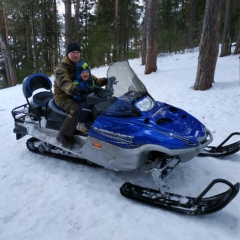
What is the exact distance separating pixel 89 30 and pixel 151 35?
14389 mm

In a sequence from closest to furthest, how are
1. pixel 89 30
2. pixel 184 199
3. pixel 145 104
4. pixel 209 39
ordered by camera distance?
pixel 184 199
pixel 145 104
pixel 209 39
pixel 89 30

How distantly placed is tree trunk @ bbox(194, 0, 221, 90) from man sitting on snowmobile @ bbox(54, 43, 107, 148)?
4.26 m

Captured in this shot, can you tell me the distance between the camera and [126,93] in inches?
131

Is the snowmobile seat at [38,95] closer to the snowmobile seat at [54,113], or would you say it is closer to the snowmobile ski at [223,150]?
the snowmobile seat at [54,113]

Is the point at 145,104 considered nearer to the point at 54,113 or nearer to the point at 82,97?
the point at 82,97

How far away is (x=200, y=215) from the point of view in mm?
2684

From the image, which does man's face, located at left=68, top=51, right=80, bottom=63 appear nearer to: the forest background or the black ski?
the black ski

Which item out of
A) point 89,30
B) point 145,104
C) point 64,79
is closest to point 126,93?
point 145,104

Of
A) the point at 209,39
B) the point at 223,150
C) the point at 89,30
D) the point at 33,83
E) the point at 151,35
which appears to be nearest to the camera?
the point at 223,150

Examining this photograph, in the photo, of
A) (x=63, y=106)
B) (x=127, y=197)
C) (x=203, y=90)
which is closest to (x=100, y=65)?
(x=203, y=90)

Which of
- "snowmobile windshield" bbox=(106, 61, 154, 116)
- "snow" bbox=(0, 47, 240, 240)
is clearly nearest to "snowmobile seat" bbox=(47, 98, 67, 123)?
"snow" bbox=(0, 47, 240, 240)

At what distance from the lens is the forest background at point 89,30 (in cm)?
1577

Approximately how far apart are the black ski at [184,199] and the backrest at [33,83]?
237cm

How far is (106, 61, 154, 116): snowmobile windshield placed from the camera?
3.13 m
